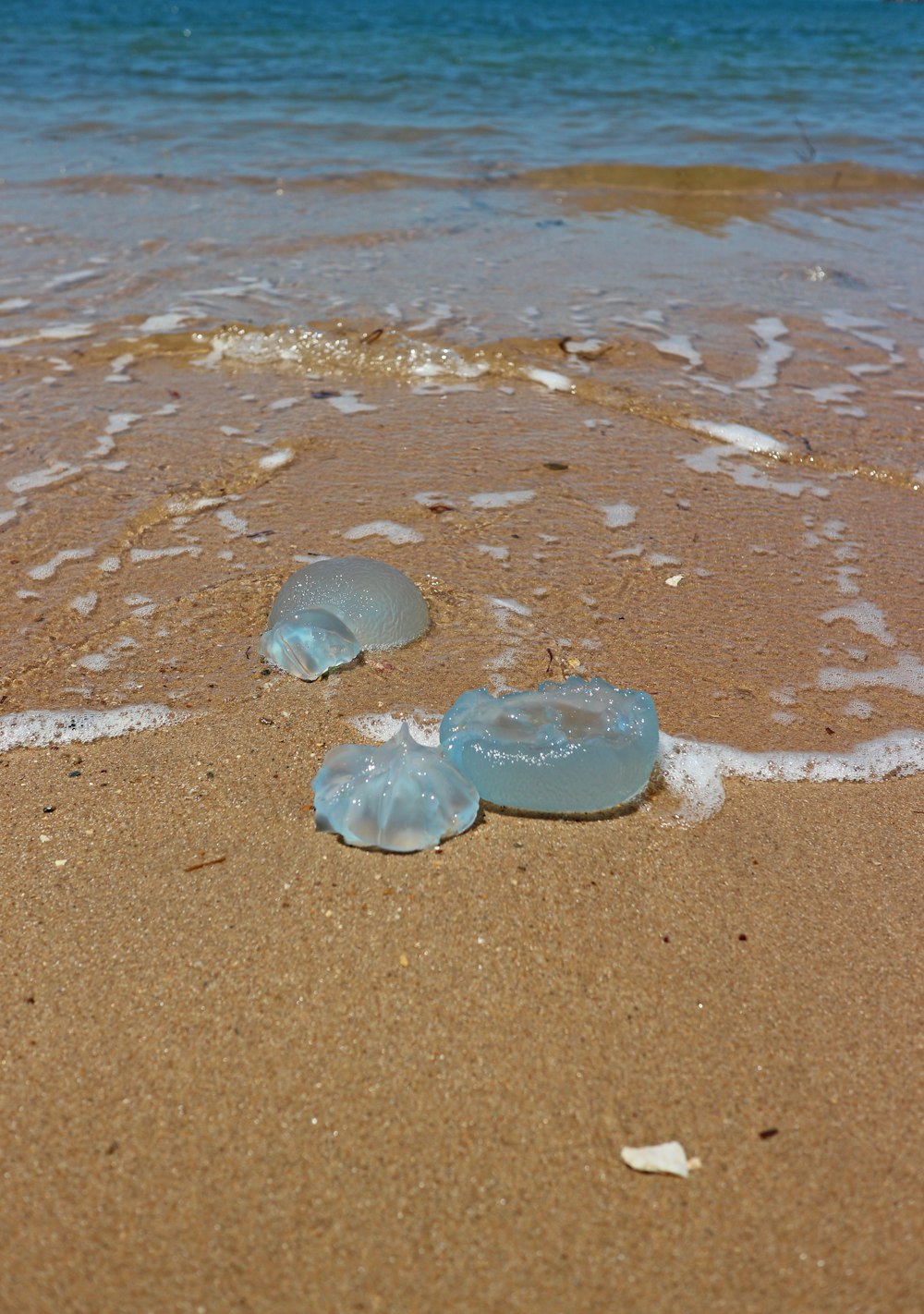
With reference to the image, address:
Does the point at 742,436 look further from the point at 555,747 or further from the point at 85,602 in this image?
the point at 85,602

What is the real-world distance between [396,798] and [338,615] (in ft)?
2.25

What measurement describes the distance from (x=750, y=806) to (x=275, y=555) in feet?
4.78

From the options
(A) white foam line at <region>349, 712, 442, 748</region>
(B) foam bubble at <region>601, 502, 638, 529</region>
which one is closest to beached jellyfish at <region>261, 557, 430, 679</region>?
(A) white foam line at <region>349, 712, 442, 748</region>

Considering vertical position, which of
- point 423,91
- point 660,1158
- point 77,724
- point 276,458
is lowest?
point 660,1158

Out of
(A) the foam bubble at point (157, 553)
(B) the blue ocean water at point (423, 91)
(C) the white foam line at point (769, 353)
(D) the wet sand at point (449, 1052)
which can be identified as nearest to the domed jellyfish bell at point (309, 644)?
(D) the wet sand at point (449, 1052)

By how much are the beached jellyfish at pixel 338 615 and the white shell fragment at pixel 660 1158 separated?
125cm

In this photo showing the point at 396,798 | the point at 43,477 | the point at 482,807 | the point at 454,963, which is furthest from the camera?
the point at 43,477

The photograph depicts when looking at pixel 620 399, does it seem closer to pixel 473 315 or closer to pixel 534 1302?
pixel 473 315

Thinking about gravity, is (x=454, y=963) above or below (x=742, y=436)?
below

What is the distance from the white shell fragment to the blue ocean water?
704cm

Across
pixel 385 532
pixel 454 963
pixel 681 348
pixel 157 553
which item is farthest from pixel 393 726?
pixel 681 348

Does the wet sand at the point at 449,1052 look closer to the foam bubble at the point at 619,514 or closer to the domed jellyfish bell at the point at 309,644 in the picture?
the domed jellyfish bell at the point at 309,644

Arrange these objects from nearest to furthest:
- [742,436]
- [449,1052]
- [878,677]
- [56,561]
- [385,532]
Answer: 1. [449,1052]
2. [878,677]
3. [56,561]
4. [385,532]
5. [742,436]

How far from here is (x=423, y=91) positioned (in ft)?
33.2
